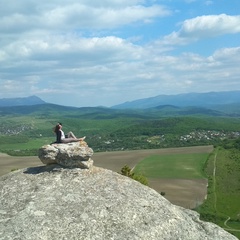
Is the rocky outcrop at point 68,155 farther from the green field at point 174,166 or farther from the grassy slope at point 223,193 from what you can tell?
the green field at point 174,166

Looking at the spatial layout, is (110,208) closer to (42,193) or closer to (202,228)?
(42,193)

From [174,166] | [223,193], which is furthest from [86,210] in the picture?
[174,166]

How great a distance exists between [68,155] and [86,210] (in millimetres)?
3821

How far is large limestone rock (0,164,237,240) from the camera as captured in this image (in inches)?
722

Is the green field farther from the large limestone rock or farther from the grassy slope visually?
the large limestone rock

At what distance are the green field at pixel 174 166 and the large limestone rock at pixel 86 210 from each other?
90.5 metres

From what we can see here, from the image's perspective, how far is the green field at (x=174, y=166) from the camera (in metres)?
114

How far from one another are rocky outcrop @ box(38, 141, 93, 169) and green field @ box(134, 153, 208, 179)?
9033 centimetres

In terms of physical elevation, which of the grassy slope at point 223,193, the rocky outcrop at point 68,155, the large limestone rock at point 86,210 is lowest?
the grassy slope at point 223,193

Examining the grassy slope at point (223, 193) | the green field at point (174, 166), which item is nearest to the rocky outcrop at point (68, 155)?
the grassy slope at point (223, 193)

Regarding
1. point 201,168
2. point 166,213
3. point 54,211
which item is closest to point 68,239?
point 54,211

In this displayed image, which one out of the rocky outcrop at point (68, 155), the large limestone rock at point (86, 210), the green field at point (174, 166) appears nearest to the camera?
the large limestone rock at point (86, 210)

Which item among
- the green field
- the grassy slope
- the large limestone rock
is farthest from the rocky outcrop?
the green field

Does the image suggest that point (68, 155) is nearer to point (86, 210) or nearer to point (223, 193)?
point (86, 210)
